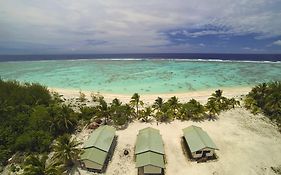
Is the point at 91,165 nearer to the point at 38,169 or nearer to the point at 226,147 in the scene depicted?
the point at 38,169

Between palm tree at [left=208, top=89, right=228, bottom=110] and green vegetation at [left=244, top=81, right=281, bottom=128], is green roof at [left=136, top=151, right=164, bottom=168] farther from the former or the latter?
green vegetation at [left=244, top=81, right=281, bottom=128]

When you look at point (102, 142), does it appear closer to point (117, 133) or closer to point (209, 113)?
point (117, 133)

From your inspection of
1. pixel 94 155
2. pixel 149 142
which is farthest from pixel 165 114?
pixel 94 155

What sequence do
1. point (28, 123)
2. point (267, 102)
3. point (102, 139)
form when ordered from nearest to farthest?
point (102, 139), point (28, 123), point (267, 102)

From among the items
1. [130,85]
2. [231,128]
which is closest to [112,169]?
[231,128]

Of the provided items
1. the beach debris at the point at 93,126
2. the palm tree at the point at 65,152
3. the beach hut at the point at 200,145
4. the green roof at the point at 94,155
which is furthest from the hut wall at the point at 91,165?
the beach hut at the point at 200,145

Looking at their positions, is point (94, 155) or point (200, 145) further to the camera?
point (200, 145)

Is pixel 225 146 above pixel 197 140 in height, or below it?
below
